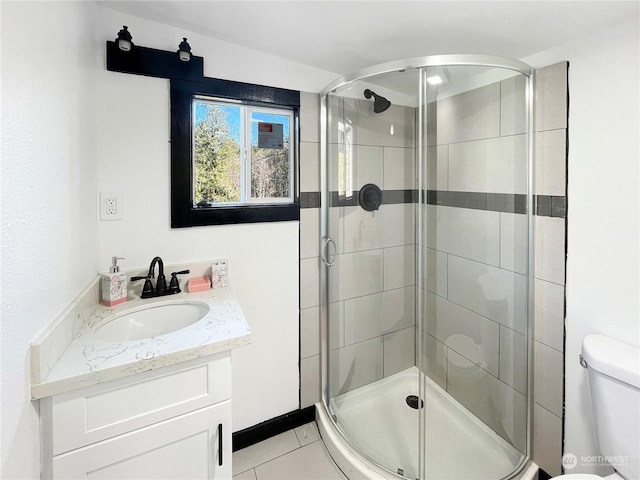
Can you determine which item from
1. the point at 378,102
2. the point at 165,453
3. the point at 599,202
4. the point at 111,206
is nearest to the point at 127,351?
the point at 165,453

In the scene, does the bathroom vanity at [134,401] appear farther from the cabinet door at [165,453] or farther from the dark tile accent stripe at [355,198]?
the dark tile accent stripe at [355,198]

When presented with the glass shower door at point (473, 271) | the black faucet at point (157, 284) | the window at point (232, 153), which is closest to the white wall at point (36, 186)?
the black faucet at point (157, 284)

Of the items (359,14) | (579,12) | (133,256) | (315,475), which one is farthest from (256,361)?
(579,12)

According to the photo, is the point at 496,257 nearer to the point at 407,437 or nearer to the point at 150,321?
the point at 407,437

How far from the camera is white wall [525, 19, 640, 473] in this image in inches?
46.4

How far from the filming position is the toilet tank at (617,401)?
1.06m

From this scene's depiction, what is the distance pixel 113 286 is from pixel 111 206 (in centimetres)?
36

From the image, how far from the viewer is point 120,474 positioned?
38.0 inches

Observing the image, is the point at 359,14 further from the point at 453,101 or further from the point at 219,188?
the point at 219,188

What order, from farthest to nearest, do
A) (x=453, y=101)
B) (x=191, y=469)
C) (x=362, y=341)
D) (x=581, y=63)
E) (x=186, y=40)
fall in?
1. (x=362, y=341)
2. (x=453, y=101)
3. (x=186, y=40)
4. (x=581, y=63)
5. (x=191, y=469)

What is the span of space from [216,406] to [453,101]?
1.72 m

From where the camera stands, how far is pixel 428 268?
1.72 metres

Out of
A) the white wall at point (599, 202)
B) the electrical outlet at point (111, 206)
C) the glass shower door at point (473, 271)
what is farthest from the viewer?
the glass shower door at point (473, 271)

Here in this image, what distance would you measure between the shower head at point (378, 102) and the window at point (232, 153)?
0.39 metres
